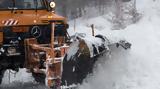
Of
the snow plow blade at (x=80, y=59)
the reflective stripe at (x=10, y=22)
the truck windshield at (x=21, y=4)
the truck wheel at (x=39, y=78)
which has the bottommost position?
the truck wheel at (x=39, y=78)

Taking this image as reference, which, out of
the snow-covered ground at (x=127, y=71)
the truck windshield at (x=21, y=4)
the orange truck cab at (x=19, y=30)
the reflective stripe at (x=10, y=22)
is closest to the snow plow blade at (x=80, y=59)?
the snow-covered ground at (x=127, y=71)

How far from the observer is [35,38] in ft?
36.9

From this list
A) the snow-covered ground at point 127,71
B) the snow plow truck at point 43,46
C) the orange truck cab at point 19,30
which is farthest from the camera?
the snow-covered ground at point 127,71

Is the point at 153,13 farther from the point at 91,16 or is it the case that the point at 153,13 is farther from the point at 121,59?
the point at 121,59

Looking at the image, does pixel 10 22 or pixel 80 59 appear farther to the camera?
pixel 10 22

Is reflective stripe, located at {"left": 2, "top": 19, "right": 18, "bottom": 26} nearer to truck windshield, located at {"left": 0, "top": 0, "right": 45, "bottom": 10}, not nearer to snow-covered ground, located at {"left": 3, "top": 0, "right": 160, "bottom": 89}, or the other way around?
truck windshield, located at {"left": 0, "top": 0, "right": 45, "bottom": 10}

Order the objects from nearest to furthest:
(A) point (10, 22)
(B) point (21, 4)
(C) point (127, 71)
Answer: (A) point (10, 22), (B) point (21, 4), (C) point (127, 71)

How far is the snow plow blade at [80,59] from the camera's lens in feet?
33.6

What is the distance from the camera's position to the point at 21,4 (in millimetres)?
11812

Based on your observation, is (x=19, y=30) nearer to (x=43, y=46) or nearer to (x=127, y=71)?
(x=43, y=46)

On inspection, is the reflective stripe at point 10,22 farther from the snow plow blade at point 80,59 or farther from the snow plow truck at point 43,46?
the snow plow blade at point 80,59

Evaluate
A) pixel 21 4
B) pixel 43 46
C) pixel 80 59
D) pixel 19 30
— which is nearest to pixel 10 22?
pixel 19 30

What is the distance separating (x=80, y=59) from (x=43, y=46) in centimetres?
93

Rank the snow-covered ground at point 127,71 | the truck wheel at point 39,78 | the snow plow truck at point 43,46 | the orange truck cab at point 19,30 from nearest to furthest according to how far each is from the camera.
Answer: the snow plow truck at point 43,46, the orange truck cab at point 19,30, the snow-covered ground at point 127,71, the truck wheel at point 39,78
